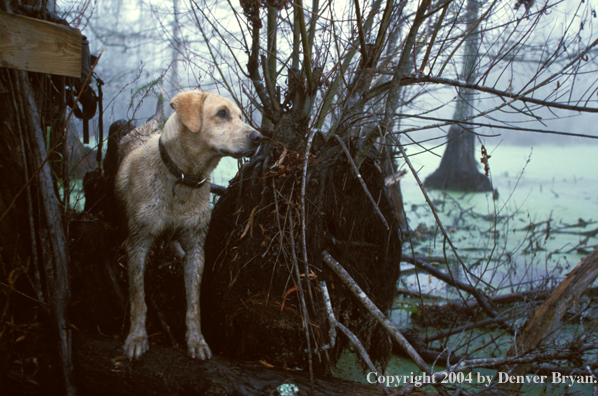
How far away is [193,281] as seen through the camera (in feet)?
9.39

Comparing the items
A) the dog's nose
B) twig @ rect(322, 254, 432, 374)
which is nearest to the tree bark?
twig @ rect(322, 254, 432, 374)

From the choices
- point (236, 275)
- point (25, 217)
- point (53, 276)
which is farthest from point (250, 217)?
point (25, 217)

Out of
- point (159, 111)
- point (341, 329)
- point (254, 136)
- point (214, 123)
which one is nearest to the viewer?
point (341, 329)

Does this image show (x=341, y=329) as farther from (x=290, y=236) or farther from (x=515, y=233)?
(x=515, y=233)

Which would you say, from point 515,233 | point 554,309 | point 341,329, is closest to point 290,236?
point 341,329

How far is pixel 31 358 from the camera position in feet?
8.38

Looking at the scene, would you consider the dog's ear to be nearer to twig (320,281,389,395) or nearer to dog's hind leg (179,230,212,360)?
dog's hind leg (179,230,212,360)

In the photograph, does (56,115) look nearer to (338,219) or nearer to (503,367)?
(338,219)

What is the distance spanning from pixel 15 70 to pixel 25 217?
3.29 feet

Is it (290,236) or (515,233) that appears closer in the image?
(290,236)

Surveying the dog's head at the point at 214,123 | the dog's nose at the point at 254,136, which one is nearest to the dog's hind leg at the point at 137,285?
the dog's head at the point at 214,123

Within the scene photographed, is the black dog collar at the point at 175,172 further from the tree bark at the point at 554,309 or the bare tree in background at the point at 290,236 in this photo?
the tree bark at the point at 554,309

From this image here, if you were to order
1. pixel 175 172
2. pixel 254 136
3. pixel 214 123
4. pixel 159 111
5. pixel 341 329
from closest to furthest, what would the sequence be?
pixel 341 329 → pixel 254 136 → pixel 214 123 → pixel 175 172 → pixel 159 111

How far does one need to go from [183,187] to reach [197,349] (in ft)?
3.62
